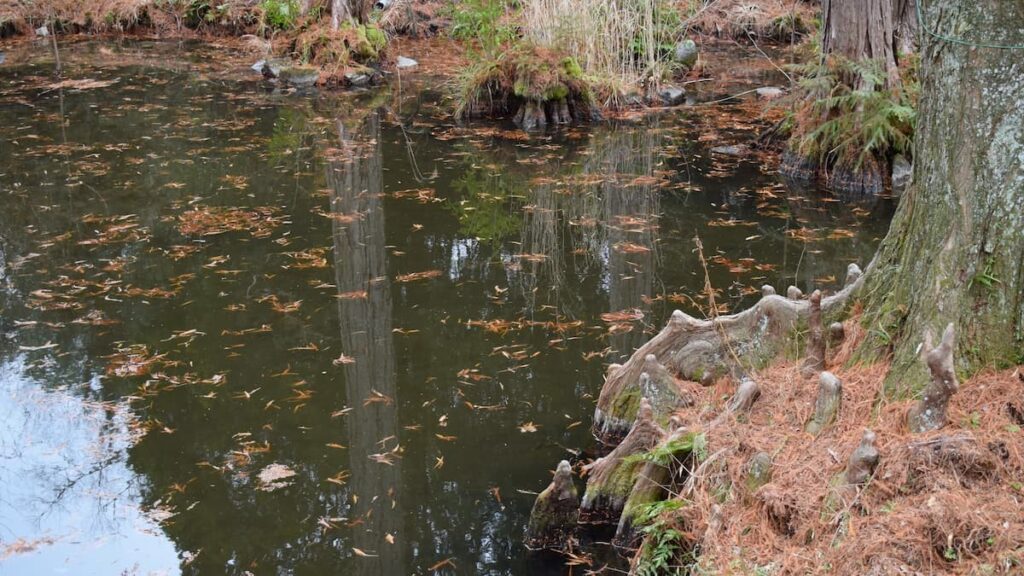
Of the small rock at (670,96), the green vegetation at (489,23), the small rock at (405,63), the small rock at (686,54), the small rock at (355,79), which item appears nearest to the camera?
the green vegetation at (489,23)

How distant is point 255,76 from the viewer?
14562mm

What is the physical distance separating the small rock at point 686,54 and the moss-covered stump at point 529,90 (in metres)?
3.30

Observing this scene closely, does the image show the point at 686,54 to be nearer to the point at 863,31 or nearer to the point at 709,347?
the point at 863,31

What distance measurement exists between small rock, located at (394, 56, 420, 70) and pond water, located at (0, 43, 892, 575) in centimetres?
463

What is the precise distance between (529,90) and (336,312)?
578cm

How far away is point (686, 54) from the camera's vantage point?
1430 centimetres

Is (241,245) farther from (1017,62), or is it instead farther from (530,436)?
(1017,62)

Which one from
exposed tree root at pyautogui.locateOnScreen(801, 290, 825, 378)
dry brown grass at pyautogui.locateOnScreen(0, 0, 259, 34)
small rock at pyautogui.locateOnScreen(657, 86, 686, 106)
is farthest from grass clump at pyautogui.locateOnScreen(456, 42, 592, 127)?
dry brown grass at pyautogui.locateOnScreen(0, 0, 259, 34)

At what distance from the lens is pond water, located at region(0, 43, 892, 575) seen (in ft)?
13.1

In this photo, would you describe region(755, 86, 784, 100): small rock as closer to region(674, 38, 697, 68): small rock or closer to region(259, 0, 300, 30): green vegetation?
region(674, 38, 697, 68): small rock

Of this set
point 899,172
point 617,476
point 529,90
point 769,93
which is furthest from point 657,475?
point 769,93

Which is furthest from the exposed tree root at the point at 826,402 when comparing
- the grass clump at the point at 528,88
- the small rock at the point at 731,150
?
the grass clump at the point at 528,88

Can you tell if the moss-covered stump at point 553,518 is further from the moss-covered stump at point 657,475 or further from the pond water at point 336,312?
the moss-covered stump at point 657,475

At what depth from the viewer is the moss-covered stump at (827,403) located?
133 inches
